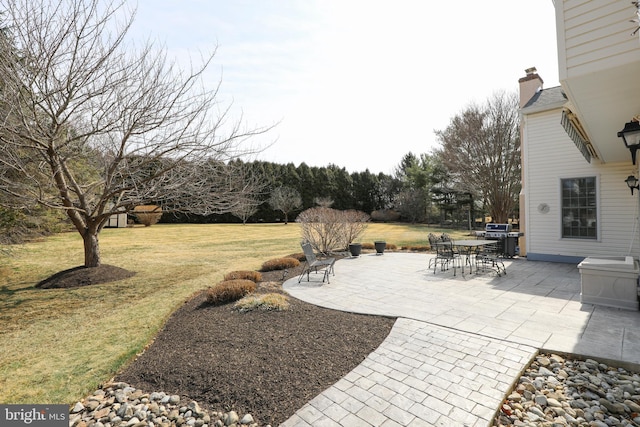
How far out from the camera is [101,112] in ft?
20.2

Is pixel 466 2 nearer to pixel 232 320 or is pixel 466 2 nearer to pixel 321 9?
pixel 321 9

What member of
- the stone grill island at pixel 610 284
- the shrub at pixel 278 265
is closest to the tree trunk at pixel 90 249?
the shrub at pixel 278 265

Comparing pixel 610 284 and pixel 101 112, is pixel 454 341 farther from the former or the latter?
pixel 101 112

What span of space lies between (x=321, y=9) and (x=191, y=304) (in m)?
6.71

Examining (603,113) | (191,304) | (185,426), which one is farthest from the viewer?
(191,304)

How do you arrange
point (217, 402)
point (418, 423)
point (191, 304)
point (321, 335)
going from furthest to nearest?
point (191, 304) → point (321, 335) → point (217, 402) → point (418, 423)

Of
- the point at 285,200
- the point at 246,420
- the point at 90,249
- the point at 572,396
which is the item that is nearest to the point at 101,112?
the point at 90,249

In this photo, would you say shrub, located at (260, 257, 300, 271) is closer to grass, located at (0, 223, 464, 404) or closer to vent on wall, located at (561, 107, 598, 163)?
grass, located at (0, 223, 464, 404)

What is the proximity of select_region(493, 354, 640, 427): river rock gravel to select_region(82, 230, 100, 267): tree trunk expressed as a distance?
31.3ft

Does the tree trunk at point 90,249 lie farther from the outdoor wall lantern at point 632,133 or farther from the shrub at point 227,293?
the outdoor wall lantern at point 632,133

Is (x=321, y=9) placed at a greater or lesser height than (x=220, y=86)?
greater

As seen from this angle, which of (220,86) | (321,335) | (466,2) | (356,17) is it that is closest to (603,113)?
(466,2)

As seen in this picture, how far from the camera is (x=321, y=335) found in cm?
397

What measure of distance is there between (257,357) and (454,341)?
243cm
